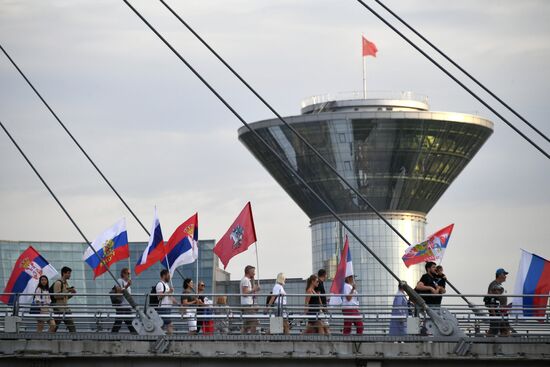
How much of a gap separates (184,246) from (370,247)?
11761 centimetres

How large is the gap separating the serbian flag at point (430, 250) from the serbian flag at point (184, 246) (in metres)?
4.87

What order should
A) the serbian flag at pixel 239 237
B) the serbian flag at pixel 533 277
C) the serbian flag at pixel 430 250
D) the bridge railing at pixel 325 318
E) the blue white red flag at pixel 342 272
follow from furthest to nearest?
Answer: the blue white red flag at pixel 342 272 < the serbian flag at pixel 239 237 < the serbian flag at pixel 430 250 < the serbian flag at pixel 533 277 < the bridge railing at pixel 325 318

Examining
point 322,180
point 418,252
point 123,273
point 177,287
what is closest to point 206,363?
point 123,273

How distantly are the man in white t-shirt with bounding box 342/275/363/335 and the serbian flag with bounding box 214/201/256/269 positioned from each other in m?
2.76

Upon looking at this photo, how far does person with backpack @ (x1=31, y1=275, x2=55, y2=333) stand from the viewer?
29062 mm

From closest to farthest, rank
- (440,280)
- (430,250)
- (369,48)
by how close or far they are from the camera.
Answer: (440,280) < (430,250) < (369,48)

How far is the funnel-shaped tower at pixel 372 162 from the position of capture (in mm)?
149500

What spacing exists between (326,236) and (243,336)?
416ft

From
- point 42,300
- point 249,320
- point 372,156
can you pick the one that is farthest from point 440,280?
point 372,156

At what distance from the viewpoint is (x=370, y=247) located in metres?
151

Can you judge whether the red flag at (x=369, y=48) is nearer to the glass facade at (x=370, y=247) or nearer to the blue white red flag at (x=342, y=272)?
the glass facade at (x=370, y=247)

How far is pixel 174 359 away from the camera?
89.5 ft

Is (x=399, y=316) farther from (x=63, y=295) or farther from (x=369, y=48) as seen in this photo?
(x=369, y=48)

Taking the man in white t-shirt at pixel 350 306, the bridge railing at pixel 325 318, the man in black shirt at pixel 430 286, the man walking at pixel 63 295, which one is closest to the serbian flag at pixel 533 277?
the bridge railing at pixel 325 318
